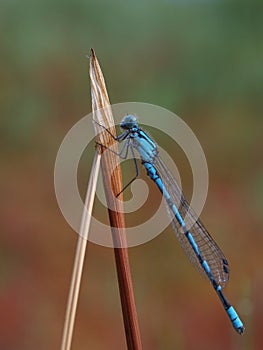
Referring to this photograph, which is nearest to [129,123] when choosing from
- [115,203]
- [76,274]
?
[115,203]

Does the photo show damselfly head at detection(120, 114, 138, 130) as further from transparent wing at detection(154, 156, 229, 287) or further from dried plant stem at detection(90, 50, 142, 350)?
dried plant stem at detection(90, 50, 142, 350)

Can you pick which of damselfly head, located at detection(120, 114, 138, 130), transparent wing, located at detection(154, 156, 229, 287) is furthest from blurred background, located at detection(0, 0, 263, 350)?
damselfly head, located at detection(120, 114, 138, 130)

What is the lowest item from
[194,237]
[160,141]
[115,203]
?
[115,203]

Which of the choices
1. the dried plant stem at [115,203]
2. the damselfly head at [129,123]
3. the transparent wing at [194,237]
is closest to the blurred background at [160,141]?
the transparent wing at [194,237]

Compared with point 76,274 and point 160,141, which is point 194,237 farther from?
point 76,274

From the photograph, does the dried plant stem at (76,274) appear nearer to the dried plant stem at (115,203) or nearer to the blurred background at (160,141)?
the dried plant stem at (115,203)
